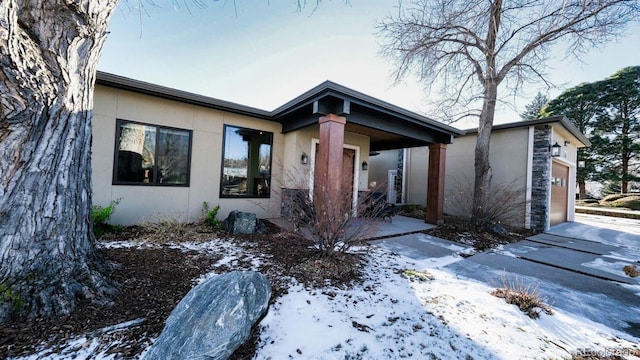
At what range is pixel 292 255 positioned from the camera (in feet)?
12.4

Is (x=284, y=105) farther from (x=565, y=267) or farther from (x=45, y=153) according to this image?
(x=565, y=267)

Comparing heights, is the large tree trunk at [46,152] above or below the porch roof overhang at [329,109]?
below

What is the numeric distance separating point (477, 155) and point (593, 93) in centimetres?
1516

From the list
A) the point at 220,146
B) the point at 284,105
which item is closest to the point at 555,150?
the point at 284,105

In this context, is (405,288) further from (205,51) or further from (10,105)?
(205,51)

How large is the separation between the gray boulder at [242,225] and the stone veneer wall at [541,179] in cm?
776

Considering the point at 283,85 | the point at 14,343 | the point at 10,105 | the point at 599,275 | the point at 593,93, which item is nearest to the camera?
the point at 14,343

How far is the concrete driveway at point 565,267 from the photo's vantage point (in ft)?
8.84

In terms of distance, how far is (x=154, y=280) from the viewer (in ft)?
8.96

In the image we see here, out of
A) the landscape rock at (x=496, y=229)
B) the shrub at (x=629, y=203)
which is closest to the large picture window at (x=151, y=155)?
the landscape rock at (x=496, y=229)

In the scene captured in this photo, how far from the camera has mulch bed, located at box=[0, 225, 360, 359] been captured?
1750 mm

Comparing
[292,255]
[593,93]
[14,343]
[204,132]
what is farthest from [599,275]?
[593,93]

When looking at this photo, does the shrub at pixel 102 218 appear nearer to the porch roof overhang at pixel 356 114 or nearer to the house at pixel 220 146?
the house at pixel 220 146

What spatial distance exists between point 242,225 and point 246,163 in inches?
74.0
